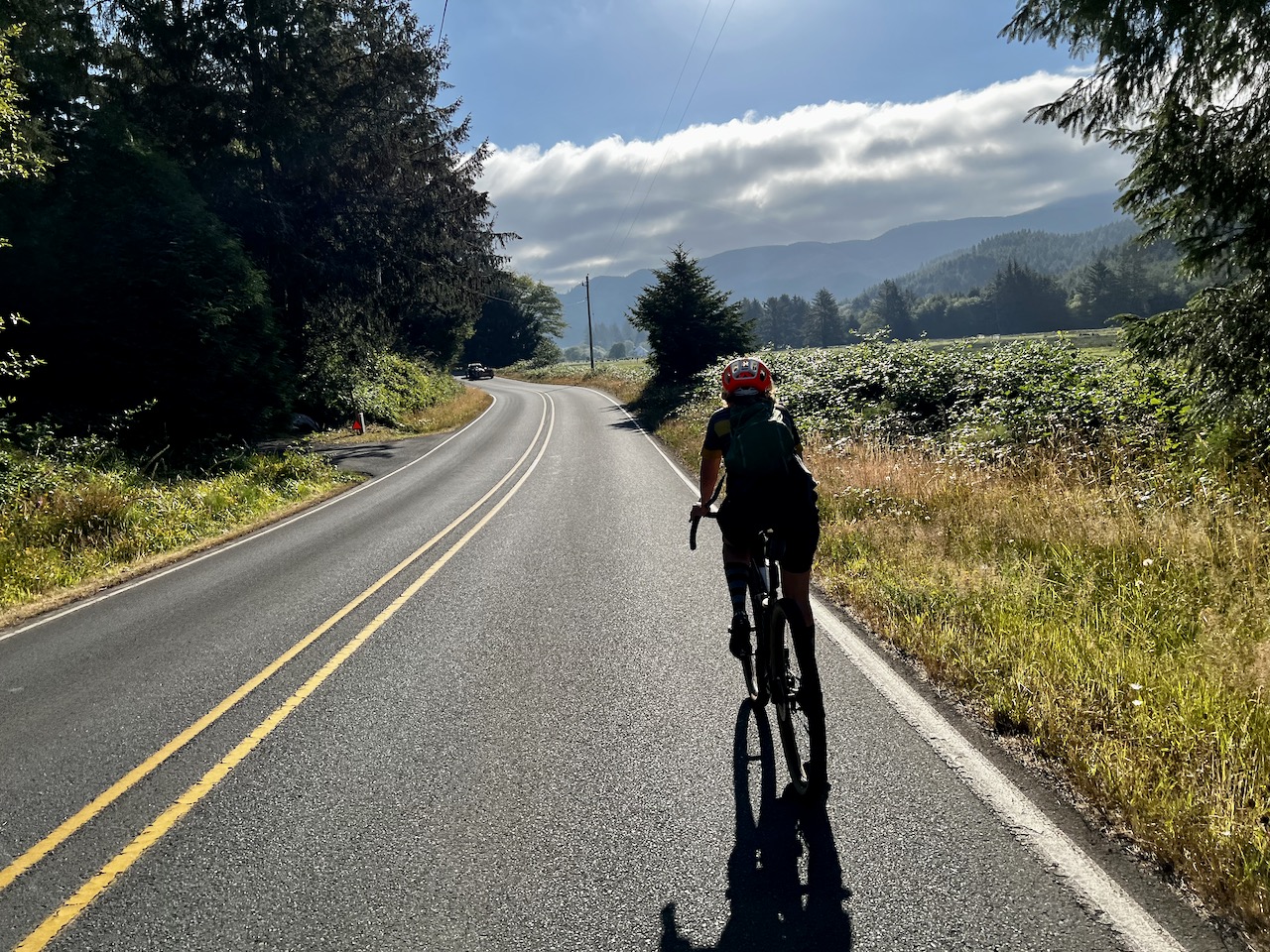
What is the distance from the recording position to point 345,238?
25.0m

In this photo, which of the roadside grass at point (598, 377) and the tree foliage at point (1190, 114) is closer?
the tree foliage at point (1190, 114)

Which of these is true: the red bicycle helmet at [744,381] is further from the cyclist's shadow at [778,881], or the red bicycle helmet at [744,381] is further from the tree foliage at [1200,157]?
the tree foliage at [1200,157]

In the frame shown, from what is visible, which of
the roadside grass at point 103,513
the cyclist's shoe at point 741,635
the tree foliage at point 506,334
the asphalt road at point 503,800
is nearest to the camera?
the asphalt road at point 503,800

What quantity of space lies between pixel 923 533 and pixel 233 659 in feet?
22.3

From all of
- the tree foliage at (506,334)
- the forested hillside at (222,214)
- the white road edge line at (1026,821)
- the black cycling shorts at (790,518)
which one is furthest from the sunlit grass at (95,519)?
the tree foliage at (506,334)

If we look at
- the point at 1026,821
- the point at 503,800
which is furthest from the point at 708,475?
the point at 1026,821

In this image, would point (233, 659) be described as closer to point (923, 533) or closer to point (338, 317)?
point (923, 533)

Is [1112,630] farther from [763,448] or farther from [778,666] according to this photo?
[763,448]

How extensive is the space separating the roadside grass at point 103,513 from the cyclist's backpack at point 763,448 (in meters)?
8.68

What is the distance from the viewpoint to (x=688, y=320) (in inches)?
1394

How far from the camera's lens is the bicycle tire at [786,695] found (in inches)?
141

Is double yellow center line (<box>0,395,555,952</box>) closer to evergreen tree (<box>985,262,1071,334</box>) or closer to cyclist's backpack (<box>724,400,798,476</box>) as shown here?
cyclist's backpack (<box>724,400,798,476</box>)

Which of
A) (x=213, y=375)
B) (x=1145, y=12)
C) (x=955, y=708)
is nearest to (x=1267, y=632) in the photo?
(x=955, y=708)

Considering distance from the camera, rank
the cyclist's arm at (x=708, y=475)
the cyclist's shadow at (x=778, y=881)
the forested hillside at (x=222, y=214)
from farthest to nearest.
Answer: the forested hillside at (x=222, y=214), the cyclist's arm at (x=708, y=475), the cyclist's shadow at (x=778, y=881)
